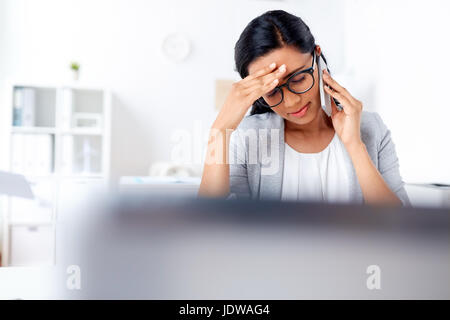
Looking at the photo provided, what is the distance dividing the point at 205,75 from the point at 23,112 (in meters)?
1.07

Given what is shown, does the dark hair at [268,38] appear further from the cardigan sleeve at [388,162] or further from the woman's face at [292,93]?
the cardigan sleeve at [388,162]

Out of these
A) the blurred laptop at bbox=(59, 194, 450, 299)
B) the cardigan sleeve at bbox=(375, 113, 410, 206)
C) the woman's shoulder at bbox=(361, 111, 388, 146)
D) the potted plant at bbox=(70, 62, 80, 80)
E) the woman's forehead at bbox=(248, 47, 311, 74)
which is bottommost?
the blurred laptop at bbox=(59, 194, 450, 299)

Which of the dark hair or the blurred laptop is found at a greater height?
the dark hair

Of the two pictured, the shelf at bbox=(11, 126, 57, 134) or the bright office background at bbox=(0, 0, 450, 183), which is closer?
the shelf at bbox=(11, 126, 57, 134)

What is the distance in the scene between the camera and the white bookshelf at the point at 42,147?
1.96 m

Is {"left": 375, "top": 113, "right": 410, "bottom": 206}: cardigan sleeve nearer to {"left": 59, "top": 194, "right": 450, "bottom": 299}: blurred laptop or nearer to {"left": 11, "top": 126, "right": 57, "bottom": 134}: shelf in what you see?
{"left": 59, "top": 194, "right": 450, "bottom": 299}: blurred laptop

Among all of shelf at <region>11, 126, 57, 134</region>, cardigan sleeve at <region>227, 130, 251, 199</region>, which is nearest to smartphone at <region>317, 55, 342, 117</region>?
cardigan sleeve at <region>227, 130, 251, 199</region>

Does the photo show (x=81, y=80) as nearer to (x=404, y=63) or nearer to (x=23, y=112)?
(x=23, y=112)

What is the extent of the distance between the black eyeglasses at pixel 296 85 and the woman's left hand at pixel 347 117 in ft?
0.15

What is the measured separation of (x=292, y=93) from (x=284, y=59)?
0.04 metres

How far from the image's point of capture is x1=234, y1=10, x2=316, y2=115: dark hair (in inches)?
17.2

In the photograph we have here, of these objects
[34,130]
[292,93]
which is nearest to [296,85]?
[292,93]

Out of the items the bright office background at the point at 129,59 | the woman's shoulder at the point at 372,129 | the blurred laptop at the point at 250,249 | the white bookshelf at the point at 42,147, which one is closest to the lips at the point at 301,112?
the woman's shoulder at the point at 372,129

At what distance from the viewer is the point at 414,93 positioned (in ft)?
2.82
